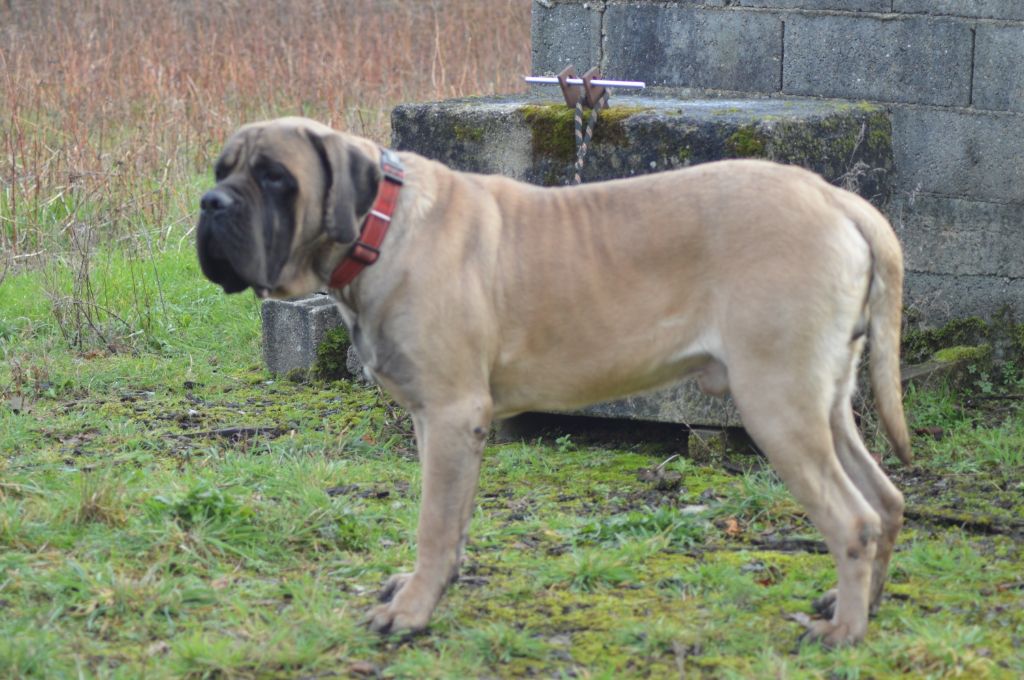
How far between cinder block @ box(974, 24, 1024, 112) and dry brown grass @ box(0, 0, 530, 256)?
4797 millimetres

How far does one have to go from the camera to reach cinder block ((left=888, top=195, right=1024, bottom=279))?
20.8ft

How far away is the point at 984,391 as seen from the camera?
6.34 m

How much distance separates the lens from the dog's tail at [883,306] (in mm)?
3846

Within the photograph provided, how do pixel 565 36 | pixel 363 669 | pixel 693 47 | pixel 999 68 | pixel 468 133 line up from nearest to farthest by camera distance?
pixel 363 669 → pixel 468 133 → pixel 999 68 → pixel 693 47 → pixel 565 36

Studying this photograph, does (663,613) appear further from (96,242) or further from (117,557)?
(96,242)

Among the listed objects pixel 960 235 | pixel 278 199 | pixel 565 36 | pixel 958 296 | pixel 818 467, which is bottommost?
pixel 958 296

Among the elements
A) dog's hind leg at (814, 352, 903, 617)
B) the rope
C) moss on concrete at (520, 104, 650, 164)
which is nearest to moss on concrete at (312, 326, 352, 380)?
moss on concrete at (520, 104, 650, 164)

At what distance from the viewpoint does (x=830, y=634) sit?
3.81 meters

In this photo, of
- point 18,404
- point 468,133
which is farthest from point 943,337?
point 18,404

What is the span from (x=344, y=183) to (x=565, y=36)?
3.83m

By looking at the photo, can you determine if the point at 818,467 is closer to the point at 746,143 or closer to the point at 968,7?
the point at 746,143

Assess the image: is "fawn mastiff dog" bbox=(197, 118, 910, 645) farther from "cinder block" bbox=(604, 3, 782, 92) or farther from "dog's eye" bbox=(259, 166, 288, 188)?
"cinder block" bbox=(604, 3, 782, 92)

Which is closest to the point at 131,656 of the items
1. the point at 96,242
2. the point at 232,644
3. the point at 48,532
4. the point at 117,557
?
the point at 232,644

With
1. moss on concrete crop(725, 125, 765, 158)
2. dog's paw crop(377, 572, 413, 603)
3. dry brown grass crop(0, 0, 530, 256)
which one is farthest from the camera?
dry brown grass crop(0, 0, 530, 256)
